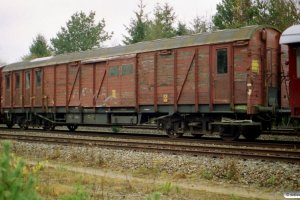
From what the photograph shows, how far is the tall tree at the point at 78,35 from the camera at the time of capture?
5562 centimetres

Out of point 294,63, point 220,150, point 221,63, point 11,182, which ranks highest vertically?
point 221,63

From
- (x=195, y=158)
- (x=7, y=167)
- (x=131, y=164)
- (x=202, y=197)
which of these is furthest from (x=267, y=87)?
(x=7, y=167)

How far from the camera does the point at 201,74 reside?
15.2 m

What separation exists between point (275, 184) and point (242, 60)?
6.93 meters

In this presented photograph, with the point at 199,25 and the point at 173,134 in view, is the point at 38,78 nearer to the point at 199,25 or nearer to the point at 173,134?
the point at 173,134

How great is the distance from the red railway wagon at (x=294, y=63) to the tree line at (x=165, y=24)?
1788 centimetres

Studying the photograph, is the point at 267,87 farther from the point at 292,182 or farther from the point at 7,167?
the point at 7,167

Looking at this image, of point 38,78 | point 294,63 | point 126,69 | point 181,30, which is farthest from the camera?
point 181,30

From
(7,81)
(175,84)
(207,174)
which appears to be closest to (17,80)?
(7,81)

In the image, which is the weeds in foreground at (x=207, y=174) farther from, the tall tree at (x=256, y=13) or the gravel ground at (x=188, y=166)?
the tall tree at (x=256, y=13)

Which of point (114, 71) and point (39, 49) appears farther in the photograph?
point (39, 49)

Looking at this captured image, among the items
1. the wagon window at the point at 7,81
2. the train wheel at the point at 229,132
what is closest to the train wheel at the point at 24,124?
the wagon window at the point at 7,81

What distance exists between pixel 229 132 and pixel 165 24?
35.3 meters

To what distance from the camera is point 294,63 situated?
11.9 meters
